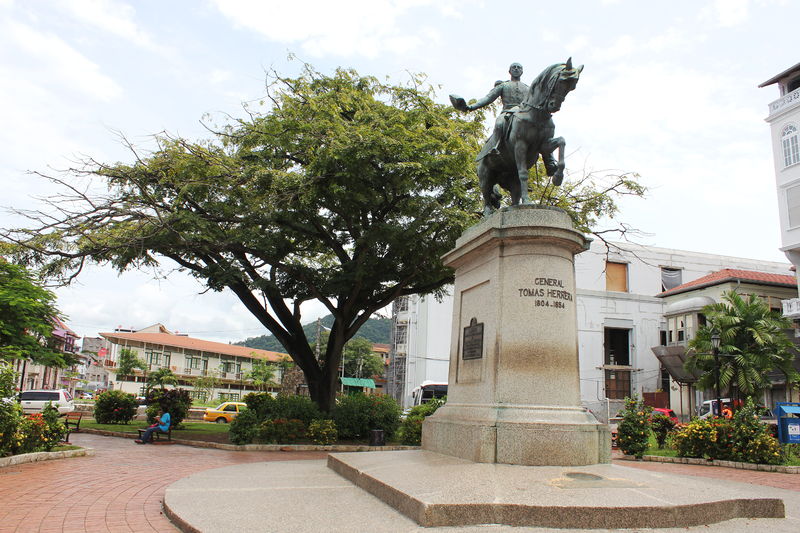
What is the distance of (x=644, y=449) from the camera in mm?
→ 14633

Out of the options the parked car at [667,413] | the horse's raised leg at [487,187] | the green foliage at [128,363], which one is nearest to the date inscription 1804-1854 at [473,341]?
the horse's raised leg at [487,187]

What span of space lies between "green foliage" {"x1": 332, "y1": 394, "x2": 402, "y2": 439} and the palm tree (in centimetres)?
1403

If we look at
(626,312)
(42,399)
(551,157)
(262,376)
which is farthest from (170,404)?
(262,376)

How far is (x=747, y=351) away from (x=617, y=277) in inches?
695

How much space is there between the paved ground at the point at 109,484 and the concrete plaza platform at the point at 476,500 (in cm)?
58

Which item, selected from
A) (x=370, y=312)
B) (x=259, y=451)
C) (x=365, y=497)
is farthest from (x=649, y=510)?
(x=370, y=312)

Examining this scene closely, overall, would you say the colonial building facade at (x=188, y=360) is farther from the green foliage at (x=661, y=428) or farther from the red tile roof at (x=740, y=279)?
the green foliage at (x=661, y=428)

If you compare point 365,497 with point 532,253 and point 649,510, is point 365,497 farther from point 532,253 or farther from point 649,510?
point 532,253

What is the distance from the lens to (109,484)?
901 cm

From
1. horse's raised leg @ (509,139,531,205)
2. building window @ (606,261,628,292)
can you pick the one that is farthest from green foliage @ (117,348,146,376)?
horse's raised leg @ (509,139,531,205)

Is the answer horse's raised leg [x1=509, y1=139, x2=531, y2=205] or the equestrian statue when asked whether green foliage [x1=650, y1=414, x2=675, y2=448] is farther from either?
horse's raised leg [x1=509, y1=139, x2=531, y2=205]

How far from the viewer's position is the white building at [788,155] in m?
29.1

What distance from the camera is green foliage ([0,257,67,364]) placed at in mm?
17500

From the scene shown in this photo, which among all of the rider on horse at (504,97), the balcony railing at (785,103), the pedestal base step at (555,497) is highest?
the balcony railing at (785,103)
